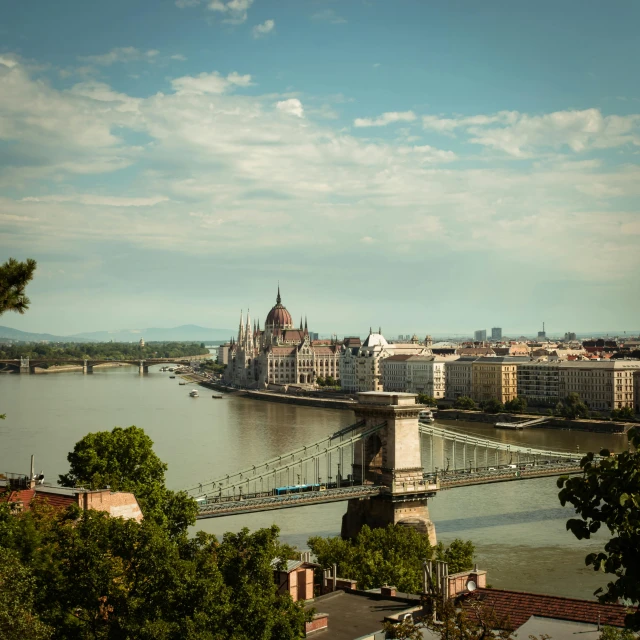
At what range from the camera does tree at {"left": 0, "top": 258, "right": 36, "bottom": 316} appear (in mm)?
10383

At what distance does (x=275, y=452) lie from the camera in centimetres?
4184

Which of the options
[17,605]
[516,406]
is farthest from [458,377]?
[17,605]

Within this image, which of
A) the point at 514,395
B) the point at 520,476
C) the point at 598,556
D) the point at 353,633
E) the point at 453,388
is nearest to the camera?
the point at 598,556

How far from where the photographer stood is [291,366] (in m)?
100

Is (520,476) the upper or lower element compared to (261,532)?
lower

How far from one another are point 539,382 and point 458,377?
314 inches

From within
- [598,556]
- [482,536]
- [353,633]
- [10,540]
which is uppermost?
[598,556]

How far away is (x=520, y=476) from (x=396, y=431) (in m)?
6.22

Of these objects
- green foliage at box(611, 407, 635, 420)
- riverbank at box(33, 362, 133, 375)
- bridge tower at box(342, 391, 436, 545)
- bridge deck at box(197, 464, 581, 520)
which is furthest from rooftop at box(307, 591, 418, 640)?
riverbank at box(33, 362, 133, 375)

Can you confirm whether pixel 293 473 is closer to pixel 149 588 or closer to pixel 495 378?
pixel 149 588

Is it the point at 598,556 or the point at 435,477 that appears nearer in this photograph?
the point at 598,556

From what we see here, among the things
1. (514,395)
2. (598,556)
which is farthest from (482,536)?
(514,395)

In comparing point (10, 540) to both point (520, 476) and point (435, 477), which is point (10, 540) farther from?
point (520, 476)

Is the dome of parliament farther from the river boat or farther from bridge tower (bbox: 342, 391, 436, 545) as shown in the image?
bridge tower (bbox: 342, 391, 436, 545)
